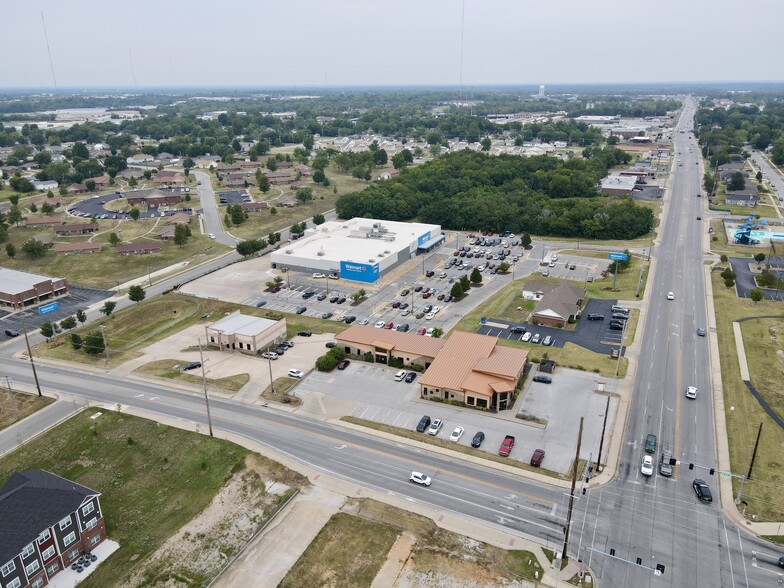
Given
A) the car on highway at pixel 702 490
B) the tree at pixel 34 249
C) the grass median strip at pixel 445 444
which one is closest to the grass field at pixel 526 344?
the car on highway at pixel 702 490

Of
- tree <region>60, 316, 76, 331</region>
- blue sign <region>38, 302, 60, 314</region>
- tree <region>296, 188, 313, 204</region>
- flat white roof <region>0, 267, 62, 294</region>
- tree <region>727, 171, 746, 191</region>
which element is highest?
tree <region>727, 171, 746, 191</region>

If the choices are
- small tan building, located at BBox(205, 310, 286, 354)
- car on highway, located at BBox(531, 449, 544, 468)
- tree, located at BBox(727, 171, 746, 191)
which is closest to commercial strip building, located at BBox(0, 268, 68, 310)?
small tan building, located at BBox(205, 310, 286, 354)

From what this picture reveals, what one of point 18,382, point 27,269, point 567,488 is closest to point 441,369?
point 567,488

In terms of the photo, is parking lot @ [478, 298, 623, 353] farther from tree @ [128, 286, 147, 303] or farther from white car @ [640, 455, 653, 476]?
tree @ [128, 286, 147, 303]

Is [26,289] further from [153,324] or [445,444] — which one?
[445,444]

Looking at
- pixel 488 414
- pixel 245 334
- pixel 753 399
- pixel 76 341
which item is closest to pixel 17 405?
pixel 76 341

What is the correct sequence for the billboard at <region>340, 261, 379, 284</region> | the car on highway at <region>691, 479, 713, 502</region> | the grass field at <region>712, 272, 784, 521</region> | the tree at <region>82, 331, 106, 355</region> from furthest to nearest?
the billboard at <region>340, 261, 379, 284</region>, the tree at <region>82, 331, 106, 355</region>, the grass field at <region>712, 272, 784, 521</region>, the car on highway at <region>691, 479, 713, 502</region>

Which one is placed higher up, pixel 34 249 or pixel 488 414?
pixel 34 249
